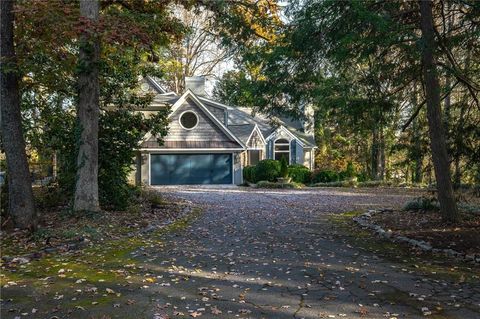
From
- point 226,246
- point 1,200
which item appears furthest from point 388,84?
point 1,200

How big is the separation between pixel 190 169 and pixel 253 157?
7.35m

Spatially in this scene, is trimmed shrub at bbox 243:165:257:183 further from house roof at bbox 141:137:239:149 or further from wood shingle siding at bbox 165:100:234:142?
wood shingle siding at bbox 165:100:234:142

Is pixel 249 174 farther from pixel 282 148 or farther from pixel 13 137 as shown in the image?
pixel 13 137

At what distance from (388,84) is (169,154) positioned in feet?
60.6

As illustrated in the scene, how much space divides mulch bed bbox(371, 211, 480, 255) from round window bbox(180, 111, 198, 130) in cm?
1774

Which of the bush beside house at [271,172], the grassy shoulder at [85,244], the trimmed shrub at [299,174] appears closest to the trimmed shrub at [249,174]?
the bush beside house at [271,172]

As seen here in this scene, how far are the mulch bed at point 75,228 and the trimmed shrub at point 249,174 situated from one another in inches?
654

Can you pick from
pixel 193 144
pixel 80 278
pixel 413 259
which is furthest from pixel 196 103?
pixel 80 278

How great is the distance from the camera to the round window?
96.6 feet

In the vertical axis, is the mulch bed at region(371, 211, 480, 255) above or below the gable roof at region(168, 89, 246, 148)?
below

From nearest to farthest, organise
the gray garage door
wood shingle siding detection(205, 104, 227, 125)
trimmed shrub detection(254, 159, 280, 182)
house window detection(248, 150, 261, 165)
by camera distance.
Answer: the gray garage door → trimmed shrub detection(254, 159, 280, 182) → wood shingle siding detection(205, 104, 227, 125) → house window detection(248, 150, 261, 165)

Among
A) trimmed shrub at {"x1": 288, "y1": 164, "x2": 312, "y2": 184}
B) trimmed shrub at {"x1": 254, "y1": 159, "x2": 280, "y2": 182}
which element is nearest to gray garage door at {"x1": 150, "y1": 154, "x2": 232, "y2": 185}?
trimmed shrub at {"x1": 254, "y1": 159, "x2": 280, "y2": 182}

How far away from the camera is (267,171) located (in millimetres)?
29750

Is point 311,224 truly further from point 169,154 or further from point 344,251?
point 169,154
